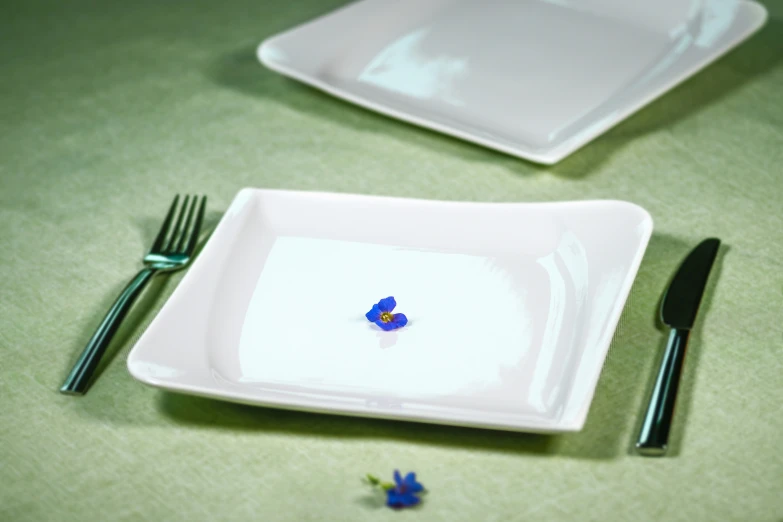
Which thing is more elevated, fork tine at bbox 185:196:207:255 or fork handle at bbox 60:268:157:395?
fork handle at bbox 60:268:157:395

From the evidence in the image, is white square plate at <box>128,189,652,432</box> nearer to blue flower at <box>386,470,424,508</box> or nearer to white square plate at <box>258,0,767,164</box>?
blue flower at <box>386,470,424,508</box>

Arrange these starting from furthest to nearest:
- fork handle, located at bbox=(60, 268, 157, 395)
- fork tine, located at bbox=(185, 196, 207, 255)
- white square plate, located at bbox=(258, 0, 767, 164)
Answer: white square plate, located at bbox=(258, 0, 767, 164)
fork tine, located at bbox=(185, 196, 207, 255)
fork handle, located at bbox=(60, 268, 157, 395)

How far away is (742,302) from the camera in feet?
2.82

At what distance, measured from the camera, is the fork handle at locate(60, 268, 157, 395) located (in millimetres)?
787

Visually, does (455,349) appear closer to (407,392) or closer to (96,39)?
(407,392)

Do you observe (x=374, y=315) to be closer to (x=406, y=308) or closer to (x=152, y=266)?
(x=406, y=308)

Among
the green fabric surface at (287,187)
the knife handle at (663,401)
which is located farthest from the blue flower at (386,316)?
the knife handle at (663,401)

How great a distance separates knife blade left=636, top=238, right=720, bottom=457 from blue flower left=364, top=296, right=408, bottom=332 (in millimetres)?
225

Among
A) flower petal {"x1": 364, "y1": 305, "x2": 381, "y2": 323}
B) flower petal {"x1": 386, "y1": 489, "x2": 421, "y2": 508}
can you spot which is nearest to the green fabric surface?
flower petal {"x1": 386, "y1": 489, "x2": 421, "y2": 508}

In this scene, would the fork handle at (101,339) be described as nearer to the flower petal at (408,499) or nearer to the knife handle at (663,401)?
the flower petal at (408,499)

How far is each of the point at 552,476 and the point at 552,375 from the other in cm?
9

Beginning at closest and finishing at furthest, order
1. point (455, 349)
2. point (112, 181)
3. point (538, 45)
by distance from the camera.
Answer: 1. point (455, 349)
2. point (112, 181)
3. point (538, 45)

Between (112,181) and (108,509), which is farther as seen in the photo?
(112,181)

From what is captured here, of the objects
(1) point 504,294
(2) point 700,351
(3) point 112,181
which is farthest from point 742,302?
(3) point 112,181
